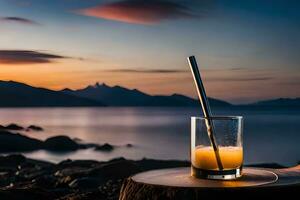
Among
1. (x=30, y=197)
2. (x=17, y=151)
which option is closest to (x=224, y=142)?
(x=30, y=197)

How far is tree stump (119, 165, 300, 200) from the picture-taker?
3.86m

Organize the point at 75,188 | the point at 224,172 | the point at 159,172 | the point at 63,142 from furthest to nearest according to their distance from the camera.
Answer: the point at 63,142, the point at 75,188, the point at 159,172, the point at 224,172

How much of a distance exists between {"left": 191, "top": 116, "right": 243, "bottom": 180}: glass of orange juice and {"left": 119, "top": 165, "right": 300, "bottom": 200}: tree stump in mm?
76

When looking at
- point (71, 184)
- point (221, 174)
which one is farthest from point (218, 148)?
point (71, 184)

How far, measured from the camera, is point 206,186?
3928mm

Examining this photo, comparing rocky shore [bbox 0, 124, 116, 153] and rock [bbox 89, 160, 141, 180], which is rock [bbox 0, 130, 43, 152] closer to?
rocky shore [bbox 0, 124, 116, 153]

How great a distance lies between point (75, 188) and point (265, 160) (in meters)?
26.4

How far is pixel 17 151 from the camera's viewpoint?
46.6 m

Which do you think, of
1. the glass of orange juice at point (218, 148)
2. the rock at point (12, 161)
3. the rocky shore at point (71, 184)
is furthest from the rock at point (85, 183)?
the rock at point (12, 161)

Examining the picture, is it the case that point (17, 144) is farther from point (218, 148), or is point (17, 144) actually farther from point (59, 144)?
point (218, 148)

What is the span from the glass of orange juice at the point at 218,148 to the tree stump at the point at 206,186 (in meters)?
0.08

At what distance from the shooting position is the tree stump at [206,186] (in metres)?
3.86

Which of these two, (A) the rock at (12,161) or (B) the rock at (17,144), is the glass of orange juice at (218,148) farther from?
(B) the rock at (17,144)

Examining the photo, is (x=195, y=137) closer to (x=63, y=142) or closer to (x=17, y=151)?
(x=63, y=142)
